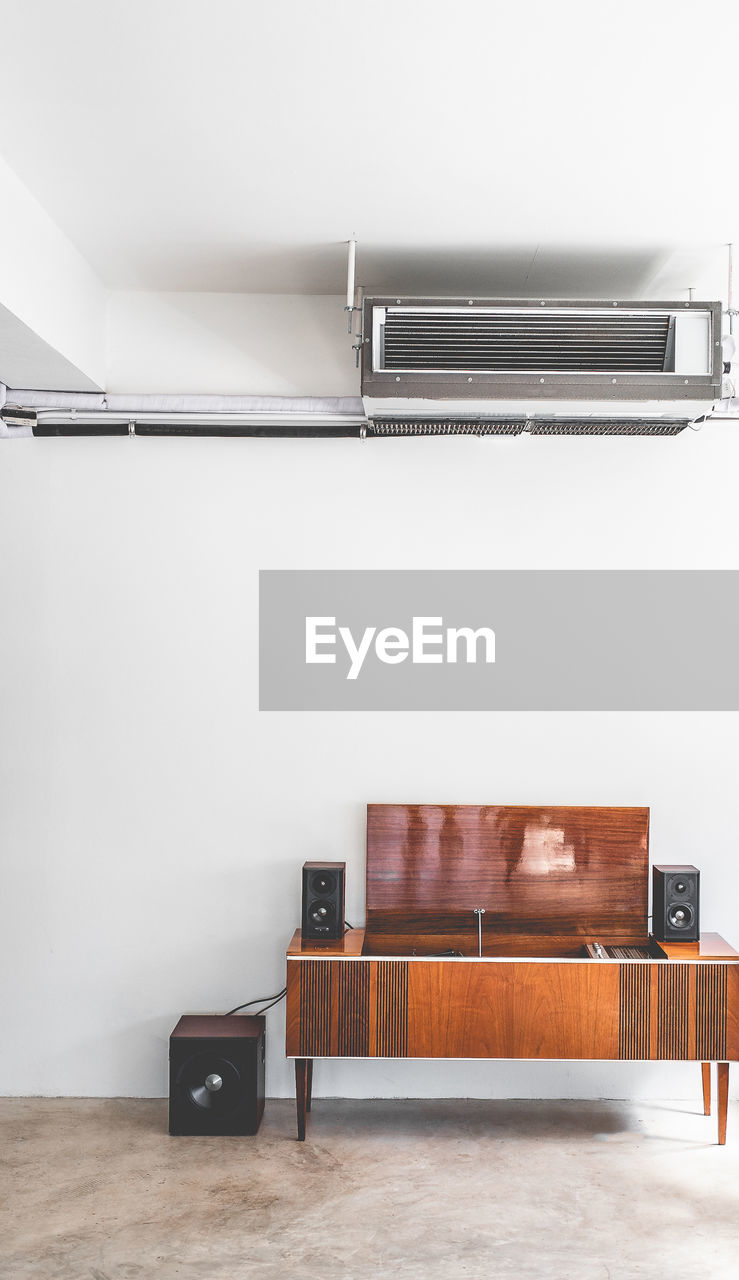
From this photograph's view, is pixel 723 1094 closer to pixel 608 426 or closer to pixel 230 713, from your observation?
pixel 230 713

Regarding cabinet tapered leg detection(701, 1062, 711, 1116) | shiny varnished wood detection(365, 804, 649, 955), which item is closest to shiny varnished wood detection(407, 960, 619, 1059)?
shiny varnished wood detection(365, 804, 649, 955)

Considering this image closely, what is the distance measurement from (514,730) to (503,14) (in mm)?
2498

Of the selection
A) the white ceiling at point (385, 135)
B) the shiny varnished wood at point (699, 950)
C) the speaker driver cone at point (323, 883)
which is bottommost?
the shiny varnished wood at point (699, 950)

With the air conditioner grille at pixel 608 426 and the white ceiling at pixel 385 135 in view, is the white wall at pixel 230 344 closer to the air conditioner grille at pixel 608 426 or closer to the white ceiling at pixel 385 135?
the white ceiling at pixel 385 135

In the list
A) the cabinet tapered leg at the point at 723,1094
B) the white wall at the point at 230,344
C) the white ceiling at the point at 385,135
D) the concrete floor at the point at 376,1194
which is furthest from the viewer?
the white wall at the point at 230,344

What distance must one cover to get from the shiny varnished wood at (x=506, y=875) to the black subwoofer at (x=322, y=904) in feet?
0.85

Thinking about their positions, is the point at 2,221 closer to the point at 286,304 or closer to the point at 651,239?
the point at 286,304

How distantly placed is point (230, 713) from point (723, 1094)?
231 centimetres

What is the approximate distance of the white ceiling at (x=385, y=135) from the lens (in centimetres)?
206

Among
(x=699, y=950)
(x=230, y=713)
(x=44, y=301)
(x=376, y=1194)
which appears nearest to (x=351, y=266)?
(x=44, y=301)

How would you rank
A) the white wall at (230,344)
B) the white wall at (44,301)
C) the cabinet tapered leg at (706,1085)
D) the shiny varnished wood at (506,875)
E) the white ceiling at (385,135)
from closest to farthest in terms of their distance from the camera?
the white ceiling at (385,135), the white wall at (44,301), the cabinet tapered leg at (706,1085), the shiny varnished wood at (506,875), the white wall at (230,344)

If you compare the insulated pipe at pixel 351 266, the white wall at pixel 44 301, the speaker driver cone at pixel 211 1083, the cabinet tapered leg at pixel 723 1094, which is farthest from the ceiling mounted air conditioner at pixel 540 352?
the speaker driver cone at pixel 211 1083

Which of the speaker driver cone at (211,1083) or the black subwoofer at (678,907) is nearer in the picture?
the speaker driver cone at (211,1083)

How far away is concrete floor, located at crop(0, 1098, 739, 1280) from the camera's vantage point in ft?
8.80
